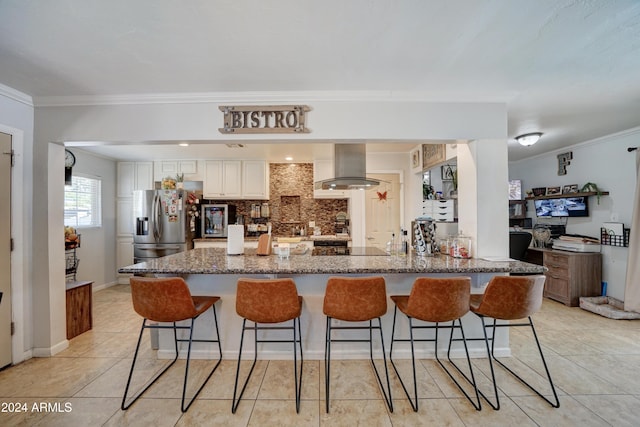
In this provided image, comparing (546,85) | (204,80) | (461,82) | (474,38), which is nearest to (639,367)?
(546,85)

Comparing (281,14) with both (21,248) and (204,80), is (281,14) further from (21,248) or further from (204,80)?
(21,248)

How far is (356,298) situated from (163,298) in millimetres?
1350

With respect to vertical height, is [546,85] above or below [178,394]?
above

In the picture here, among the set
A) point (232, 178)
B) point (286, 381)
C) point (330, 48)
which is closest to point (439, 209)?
point (330, 48)

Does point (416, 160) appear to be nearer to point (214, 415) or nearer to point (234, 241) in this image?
point (234, 241)

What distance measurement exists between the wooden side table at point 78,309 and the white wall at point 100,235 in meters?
1.81

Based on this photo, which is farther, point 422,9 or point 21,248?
point 21,248

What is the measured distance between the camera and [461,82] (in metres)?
2.24

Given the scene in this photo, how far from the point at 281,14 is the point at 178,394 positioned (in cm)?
261

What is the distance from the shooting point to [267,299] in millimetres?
1849

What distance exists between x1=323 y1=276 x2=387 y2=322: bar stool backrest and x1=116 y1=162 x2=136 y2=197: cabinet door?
4805 mm

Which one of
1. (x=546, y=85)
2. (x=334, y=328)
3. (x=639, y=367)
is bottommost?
(x=639, y=367)

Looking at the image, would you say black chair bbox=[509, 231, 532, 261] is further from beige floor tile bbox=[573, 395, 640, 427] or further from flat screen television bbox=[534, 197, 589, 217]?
beige floor tile bbox=[573, 395, 640, 427]

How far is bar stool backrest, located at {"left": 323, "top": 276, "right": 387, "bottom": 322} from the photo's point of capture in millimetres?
1824
